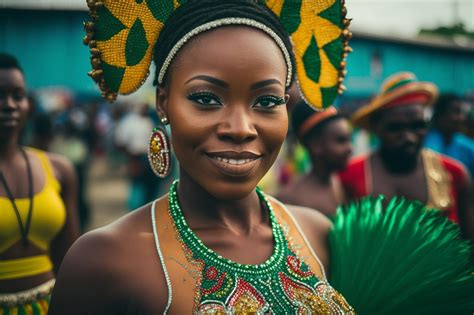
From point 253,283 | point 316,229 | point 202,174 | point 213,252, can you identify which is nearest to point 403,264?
point 316,229

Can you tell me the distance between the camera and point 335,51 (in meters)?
2.16

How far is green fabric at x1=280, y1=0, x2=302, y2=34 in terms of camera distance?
2.00 m

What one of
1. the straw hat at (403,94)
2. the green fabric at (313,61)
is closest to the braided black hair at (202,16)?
the green fabric at (313,61)

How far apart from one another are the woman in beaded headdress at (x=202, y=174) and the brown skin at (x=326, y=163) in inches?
94.4

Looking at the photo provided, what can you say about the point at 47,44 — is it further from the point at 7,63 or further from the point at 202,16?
the point at 202,16

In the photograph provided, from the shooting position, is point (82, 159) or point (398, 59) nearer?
point (82, 159)

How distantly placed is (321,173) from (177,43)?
2.99 meters

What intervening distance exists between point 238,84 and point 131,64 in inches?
19.1

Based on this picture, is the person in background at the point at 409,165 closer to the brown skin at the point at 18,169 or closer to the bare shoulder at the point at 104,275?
the brown skin at the point at 18,169

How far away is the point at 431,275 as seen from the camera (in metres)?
1.95

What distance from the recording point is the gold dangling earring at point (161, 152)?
1857 millimetres

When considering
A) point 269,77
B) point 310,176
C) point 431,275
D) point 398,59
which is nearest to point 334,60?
point 269,77

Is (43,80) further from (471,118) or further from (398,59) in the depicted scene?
(398,59)

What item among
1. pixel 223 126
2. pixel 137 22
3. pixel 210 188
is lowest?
pixel 210 188
